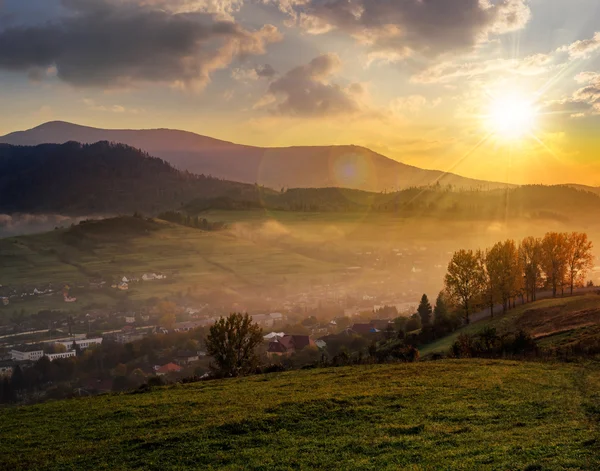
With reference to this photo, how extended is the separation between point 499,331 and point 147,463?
175 feet

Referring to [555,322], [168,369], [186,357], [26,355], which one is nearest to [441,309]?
[555,322]

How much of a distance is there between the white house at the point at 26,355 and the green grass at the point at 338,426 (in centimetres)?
13550

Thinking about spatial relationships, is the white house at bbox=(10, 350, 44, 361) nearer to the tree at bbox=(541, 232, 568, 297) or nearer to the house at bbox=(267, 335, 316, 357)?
the house at bbox=(267, 335, 316, 357)

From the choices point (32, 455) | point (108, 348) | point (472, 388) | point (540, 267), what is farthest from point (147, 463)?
point (108, 348)

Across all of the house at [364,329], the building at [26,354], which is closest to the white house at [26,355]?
the building at [26,354]

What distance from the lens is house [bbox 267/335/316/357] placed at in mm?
109238

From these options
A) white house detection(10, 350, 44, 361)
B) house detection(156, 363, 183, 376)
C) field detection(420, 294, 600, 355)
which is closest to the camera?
field detection(420, 294, 600, 355)

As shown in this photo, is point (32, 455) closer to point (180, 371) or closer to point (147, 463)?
point (147, 463)

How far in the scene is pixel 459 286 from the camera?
78875mm

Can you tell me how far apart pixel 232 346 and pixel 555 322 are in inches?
1595

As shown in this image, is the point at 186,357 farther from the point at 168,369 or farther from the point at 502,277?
the point at 502,277

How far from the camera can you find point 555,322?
5709 cm

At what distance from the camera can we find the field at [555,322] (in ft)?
149

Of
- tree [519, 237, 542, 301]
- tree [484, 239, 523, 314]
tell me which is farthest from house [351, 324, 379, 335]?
tree [484, 239, 523, 314]
